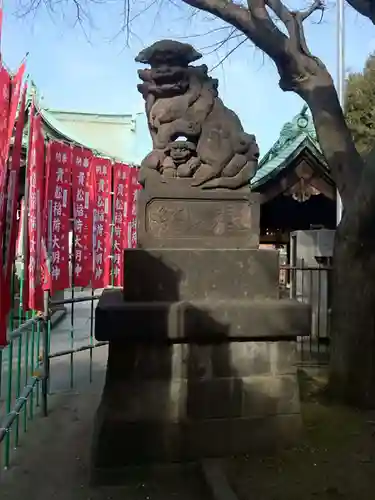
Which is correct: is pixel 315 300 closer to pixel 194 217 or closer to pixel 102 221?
pixel 102 221

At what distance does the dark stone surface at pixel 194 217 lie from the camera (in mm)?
4625

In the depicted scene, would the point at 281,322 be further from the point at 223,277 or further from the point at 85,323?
the point at 85,323

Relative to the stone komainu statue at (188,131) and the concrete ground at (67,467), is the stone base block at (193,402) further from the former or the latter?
the stone komainu statue at (188,131)

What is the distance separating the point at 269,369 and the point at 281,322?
1.41 feet

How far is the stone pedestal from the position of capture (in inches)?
159

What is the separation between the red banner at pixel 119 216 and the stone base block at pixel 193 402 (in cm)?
409

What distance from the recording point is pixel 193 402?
4.15 m

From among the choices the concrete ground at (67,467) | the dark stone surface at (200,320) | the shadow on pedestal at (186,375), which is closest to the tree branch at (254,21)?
the shadow on pedestal at (186,375)

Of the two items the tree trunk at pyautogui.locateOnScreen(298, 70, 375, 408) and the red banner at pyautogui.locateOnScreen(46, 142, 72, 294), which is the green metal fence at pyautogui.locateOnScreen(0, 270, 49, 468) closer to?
the red banner at pyautogui.locateOnScreen(46, 142, 72, 294)

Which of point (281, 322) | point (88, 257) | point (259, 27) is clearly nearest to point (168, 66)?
point (259, 27)

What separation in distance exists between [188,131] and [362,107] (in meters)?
9.14

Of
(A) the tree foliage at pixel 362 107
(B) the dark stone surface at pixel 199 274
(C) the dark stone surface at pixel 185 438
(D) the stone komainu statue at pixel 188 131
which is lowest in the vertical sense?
(C) the dark stone surface at pixel 185 438

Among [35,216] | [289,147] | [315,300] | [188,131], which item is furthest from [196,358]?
[289,147]

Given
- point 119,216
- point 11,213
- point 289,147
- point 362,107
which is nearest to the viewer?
point 11,213
